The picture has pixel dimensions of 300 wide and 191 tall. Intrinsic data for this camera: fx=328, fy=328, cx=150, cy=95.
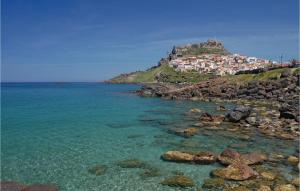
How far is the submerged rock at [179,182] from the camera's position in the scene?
22281 mm

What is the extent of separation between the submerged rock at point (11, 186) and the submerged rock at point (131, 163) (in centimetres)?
806

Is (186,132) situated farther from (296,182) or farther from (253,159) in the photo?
(296,182)

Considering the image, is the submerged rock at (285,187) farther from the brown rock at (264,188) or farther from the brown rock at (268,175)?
the brown rock at (268,175)

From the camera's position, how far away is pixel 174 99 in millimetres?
95812

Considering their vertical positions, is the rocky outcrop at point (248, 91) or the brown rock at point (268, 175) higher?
the rocky outcrop at point (248, 91)

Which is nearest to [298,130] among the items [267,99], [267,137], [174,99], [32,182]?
[267,137]

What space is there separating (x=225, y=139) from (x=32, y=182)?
21677mm

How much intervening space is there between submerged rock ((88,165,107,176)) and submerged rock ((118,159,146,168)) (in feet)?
4.99

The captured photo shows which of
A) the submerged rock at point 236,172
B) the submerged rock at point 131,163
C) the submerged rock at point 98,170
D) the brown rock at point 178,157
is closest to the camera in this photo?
the submerged rock at point 236,172

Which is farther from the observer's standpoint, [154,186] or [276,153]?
[276,153]

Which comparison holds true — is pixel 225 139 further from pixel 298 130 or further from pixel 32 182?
pixel 32 182

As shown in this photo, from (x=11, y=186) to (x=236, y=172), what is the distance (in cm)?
1553

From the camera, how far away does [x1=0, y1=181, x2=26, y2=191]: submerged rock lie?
21250 millimetres

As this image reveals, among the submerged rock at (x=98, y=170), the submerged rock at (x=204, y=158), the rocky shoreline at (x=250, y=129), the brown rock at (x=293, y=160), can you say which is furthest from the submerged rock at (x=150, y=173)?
the brown rock at (x=293, y=160)
